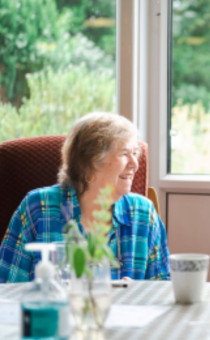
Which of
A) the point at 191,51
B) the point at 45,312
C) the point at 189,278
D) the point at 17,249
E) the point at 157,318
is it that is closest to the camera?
the point at 45,312

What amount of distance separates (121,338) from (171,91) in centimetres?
202

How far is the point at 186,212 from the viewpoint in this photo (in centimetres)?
295

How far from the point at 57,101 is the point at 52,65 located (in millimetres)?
177

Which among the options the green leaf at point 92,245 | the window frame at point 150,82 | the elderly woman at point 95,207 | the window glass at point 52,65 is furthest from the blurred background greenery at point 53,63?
the green leaf at point 92,245

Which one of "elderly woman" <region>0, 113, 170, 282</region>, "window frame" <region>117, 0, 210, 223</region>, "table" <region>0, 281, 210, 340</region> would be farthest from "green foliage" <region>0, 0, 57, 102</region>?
"table" <region>0, 281, 210, 340</region>

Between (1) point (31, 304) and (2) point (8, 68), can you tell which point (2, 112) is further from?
(1) point (31, 304)

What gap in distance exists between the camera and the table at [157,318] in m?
1.16

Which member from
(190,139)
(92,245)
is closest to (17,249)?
(92,245)

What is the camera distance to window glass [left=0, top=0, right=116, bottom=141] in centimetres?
314

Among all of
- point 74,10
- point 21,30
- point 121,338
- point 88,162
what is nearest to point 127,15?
point 74,10

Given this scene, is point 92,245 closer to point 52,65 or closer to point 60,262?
point 60,262

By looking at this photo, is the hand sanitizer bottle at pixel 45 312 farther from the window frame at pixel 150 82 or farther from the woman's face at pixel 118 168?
the window frame at pixel 150 82

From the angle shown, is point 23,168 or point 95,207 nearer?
point 95,207

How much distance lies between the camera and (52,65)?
3174 millimetres
